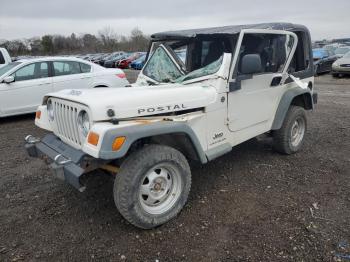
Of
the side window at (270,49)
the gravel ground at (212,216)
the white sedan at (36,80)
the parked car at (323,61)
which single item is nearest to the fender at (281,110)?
the side window at (270,49)

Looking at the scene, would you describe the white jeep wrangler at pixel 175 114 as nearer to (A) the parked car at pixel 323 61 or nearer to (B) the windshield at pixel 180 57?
(B) the windshield at pixel 180 57

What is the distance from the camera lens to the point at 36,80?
813cm

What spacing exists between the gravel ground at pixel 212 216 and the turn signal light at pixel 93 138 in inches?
40.7

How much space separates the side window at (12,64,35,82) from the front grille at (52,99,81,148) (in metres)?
5.07

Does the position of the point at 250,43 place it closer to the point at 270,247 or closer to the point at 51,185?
the point at 270,247

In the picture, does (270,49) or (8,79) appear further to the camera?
(8,79)

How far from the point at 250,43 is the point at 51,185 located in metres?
3.32

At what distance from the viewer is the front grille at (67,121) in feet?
10.8

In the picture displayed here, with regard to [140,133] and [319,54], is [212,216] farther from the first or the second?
[319,54]

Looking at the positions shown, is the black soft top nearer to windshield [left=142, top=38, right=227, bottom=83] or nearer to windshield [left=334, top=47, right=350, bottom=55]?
windshield [left=142, top=38, right=227, bottom=83]

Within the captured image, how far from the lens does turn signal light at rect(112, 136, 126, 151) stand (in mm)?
2838

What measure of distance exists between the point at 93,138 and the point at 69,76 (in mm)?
6187

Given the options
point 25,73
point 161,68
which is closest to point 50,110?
point 161,68

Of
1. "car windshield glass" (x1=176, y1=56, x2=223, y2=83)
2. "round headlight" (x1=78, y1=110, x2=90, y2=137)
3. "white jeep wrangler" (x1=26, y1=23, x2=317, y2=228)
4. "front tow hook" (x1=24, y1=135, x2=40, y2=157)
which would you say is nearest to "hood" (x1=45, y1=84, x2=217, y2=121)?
"white jeep wrangler" (x1=26, y1=23, x2=317, y2=228)
